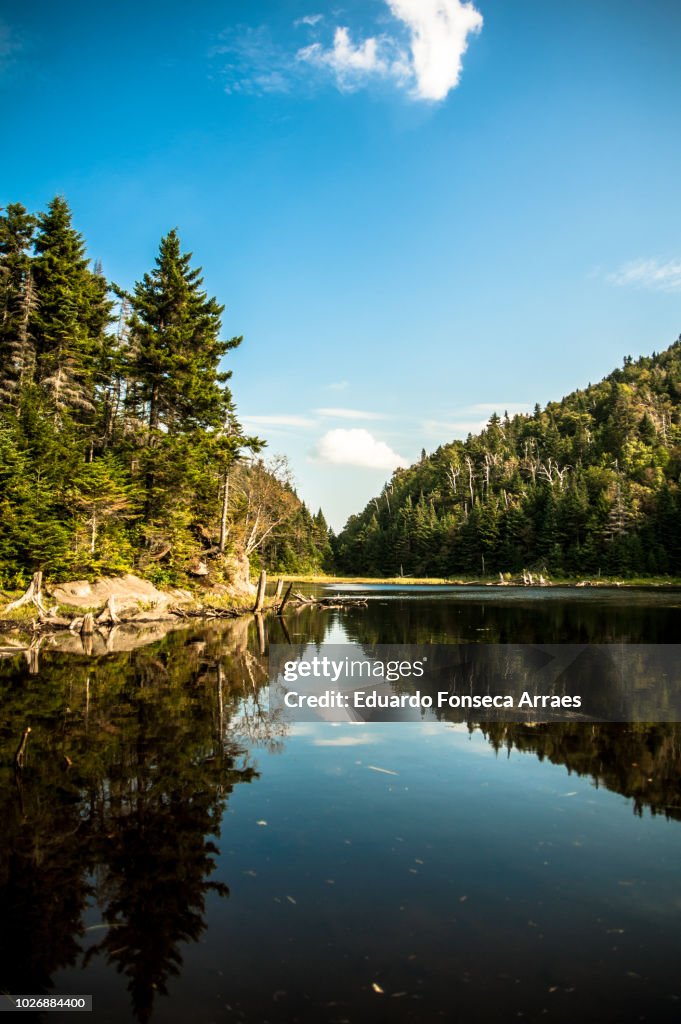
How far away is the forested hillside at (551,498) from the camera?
9175 centimetres

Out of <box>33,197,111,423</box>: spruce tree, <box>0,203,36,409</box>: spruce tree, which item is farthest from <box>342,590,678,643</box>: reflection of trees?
<box>0,203,36,409</box>: spruce tree

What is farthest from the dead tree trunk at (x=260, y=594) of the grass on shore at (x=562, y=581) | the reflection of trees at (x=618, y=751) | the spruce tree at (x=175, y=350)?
the grass on shore at (x=562, y=581)

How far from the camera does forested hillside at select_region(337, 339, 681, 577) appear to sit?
91.8 meters

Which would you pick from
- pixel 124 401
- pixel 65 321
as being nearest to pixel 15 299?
pixel 65 321

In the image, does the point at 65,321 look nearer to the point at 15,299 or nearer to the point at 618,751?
the point at 15,299

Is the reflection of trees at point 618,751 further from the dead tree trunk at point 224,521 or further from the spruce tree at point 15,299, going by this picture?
the spruce tree at point 15,299

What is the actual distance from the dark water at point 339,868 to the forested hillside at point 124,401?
72.9ft

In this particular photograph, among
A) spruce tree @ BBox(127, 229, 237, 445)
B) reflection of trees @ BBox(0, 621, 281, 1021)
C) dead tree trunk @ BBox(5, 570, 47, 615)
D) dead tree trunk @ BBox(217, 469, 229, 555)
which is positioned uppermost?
spruce tree @ BBox(127, 229, 237, 445)

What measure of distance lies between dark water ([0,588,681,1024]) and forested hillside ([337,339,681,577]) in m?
87.6

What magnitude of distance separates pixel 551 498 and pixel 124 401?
84.8 meters

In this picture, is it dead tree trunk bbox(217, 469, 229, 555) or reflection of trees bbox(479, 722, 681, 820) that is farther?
dead tree trunk bbox(217, 469, 229, 555)

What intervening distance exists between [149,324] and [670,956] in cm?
4222

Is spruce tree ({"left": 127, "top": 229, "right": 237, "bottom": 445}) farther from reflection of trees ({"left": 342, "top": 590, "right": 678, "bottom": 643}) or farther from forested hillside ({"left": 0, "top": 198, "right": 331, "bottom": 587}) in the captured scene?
reflection of trees ({"left": 342, "top": 590, "right": 678, "bottom": 643})

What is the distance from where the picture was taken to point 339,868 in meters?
6.46
